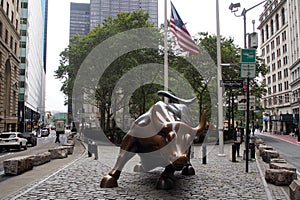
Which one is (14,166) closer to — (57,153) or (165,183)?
(57,153)

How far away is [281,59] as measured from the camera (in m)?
63.0

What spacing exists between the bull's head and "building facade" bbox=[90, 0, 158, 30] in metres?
27.2

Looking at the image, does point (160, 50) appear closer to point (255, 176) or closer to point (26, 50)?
point (255, 176)

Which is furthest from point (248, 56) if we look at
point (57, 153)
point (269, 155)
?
point (57, 153)

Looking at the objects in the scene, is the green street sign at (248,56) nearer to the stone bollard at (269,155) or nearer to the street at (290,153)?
the stone bollard at (269,155)

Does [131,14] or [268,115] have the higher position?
[131,14]

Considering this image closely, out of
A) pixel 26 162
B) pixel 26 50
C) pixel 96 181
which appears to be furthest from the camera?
pixel 26 50

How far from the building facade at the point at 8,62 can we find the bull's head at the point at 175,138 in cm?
3247

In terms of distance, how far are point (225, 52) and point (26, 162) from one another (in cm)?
2351

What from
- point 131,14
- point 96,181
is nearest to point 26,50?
point 131,14

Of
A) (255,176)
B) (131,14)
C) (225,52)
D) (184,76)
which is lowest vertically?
(255,176)

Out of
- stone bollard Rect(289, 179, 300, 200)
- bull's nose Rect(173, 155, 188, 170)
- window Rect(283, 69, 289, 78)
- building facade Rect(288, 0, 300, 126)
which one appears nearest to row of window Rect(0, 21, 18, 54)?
bull's nose Rect(173, 155, 188, 170)

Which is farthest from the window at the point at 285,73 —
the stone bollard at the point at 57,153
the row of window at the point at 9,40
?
the stone bollard at the point at 57,153

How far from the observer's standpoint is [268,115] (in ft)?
225
